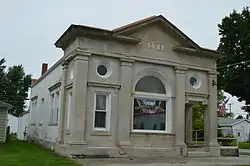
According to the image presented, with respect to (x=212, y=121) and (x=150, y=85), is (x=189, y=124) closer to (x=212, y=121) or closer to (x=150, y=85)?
(x=212, y=121)

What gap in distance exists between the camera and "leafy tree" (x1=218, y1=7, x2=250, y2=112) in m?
29.6

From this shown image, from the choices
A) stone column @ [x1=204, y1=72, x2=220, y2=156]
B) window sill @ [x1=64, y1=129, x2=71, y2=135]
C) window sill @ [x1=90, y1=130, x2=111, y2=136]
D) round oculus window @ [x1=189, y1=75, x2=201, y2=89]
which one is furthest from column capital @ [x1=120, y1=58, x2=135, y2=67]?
stone column @ [x1=204, y1=72, x2=220, y2=156]

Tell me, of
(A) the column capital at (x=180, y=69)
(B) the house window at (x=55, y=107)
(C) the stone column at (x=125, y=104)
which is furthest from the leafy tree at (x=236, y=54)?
(B) the house window at (x=55, y=107)

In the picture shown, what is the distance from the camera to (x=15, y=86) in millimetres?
62188

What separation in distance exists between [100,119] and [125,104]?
143cm

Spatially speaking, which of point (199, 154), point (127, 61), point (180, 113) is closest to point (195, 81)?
point (180, 113)

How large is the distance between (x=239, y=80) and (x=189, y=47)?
13.7 metres

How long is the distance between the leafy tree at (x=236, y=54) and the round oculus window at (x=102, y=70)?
15.8 metres

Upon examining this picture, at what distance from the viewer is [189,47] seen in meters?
18.3

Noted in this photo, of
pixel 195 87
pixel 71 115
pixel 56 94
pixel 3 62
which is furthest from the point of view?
pixel 3 62

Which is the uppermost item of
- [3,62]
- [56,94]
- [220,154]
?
[3,62]

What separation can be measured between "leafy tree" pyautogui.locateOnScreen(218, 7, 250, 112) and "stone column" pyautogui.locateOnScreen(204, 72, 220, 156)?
10357mm

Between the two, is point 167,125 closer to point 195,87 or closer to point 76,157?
point 195,87

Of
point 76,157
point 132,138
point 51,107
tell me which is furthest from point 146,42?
point 51,107
